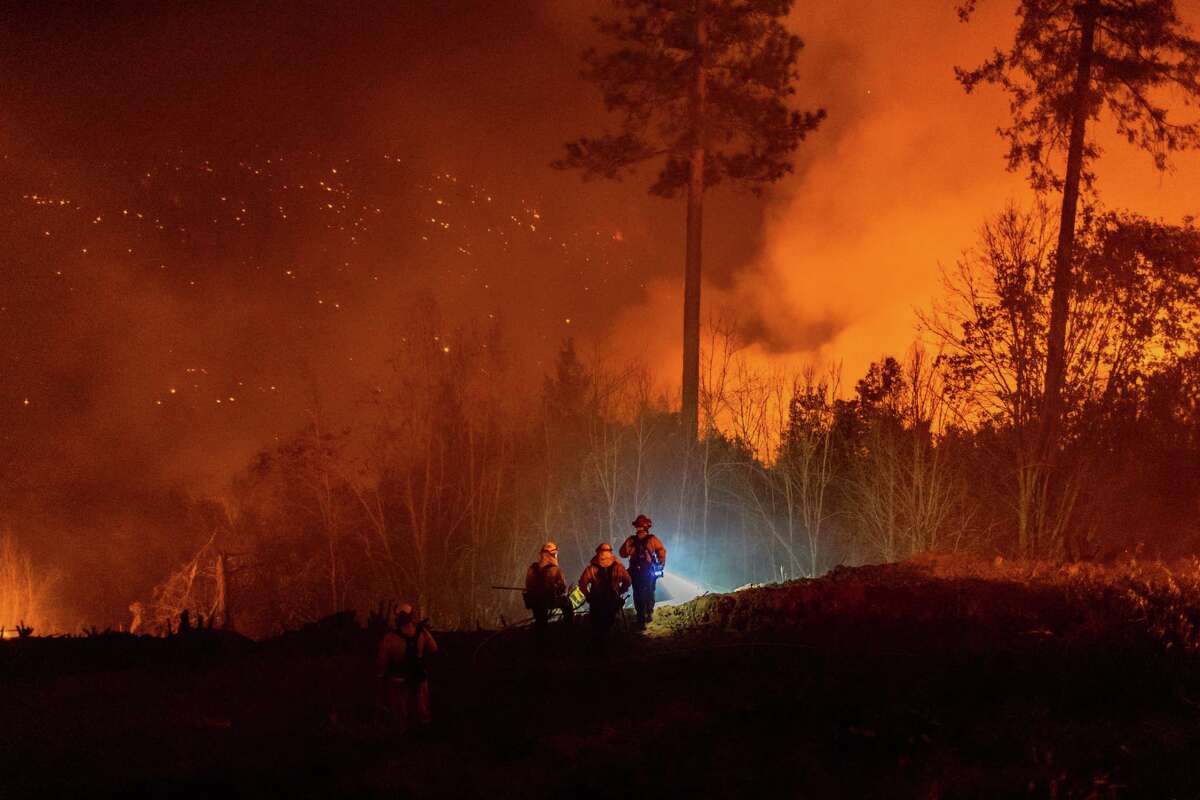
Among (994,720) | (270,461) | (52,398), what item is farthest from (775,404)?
(52,398)

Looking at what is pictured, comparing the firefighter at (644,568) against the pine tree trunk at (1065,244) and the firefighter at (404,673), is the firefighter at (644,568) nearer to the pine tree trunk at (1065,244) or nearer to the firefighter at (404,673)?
the firefighter at (404,673)

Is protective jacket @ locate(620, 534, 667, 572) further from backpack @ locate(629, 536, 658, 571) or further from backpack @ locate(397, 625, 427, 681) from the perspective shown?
backpack @ locate(397, 625, 427, 681)

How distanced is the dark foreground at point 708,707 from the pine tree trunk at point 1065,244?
21.4ft

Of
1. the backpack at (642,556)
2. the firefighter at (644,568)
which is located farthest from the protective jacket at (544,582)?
the backpack at (642,556)

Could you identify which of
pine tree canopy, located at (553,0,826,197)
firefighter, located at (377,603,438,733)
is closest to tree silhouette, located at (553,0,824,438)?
pine tree canopy, located at (553,0,826,197)

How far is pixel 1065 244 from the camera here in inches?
842

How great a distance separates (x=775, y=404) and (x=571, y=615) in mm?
15196

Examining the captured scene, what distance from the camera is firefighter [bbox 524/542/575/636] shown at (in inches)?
591

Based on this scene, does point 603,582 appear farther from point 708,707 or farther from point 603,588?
point 708,707

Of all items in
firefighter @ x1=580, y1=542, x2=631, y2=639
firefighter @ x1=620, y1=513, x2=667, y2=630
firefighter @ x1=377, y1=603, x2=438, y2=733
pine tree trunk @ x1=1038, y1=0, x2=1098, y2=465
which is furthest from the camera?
pine tree trunk @ x1=1038, y1=0, x2=1098, y2=465

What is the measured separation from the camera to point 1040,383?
72.9ft

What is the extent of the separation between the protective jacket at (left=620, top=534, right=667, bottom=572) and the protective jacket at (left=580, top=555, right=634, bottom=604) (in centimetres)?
122

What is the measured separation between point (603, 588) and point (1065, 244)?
1272 centimetres

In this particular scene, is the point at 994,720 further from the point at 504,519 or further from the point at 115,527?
the point at 115,527
